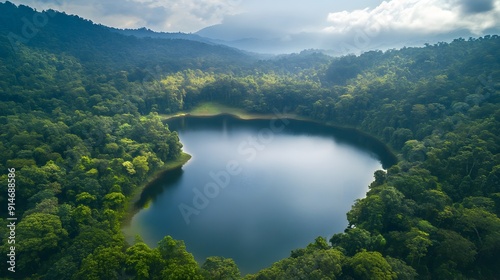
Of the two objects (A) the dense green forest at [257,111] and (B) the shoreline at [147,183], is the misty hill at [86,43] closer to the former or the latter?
(A) the dense green forest at [257,111]

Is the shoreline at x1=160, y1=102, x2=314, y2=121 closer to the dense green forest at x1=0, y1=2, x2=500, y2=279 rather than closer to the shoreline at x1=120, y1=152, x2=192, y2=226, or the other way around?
the dense green forest at x1=0, y1=2, x2=500, y2=279

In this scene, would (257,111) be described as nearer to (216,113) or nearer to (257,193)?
(216,113)

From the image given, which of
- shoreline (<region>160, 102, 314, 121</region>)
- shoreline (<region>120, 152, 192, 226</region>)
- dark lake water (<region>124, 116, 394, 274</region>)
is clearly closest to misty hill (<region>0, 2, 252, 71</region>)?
shoreline (<region>160, 102, 314, 121</region>)

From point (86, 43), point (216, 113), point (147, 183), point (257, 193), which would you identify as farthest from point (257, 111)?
point (86, 43)

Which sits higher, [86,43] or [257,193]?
[86,43]

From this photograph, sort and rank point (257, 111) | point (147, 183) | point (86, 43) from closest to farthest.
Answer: point (147, 183) < point (257, 111) < point (86, 43)

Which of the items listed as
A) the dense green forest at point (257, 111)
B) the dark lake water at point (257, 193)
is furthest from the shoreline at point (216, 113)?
the dark lake water at point (257, 193)
